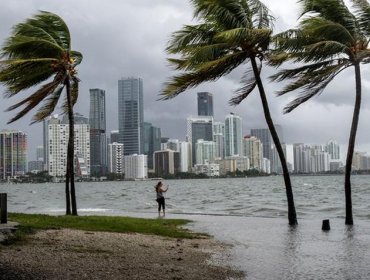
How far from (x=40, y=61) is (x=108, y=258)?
37.7 ft

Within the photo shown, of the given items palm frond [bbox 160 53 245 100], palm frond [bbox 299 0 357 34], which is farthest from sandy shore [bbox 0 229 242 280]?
palm frond [bbox 299 0 357 34]

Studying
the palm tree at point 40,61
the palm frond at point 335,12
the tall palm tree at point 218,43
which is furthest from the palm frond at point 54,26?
the palm frond at point 335,12

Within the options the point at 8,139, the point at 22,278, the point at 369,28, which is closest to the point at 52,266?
the point at 22,278

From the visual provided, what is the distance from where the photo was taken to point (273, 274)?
1039cm

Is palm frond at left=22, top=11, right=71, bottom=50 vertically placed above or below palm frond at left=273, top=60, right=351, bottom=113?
above

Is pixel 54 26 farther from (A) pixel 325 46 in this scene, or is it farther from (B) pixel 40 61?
(A) pixel 325 46

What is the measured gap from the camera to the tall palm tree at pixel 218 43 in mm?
17750

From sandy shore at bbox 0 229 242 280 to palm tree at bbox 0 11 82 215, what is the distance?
747 cm

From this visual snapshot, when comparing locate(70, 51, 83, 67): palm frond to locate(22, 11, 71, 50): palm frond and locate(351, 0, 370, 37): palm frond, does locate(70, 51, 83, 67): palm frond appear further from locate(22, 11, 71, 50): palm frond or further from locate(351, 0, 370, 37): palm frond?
locate(351, 0, 370, 37): palm frond

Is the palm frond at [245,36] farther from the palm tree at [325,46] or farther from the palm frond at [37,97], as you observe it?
the palm frond at [37,97]

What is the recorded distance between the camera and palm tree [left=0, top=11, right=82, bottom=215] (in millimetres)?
19406

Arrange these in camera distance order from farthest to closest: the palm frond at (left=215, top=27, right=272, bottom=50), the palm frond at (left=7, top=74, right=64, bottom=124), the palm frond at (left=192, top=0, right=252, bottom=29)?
the palm frond at (left=7, top=74, right=64, bottom=124) < the palm frond at (left=192, top=0, right=252, bottom=29) < the palm frond at (left=215, top=27, right=272, bottom=50)

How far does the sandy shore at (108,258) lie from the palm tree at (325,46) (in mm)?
7017

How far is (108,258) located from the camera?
1093 cm
